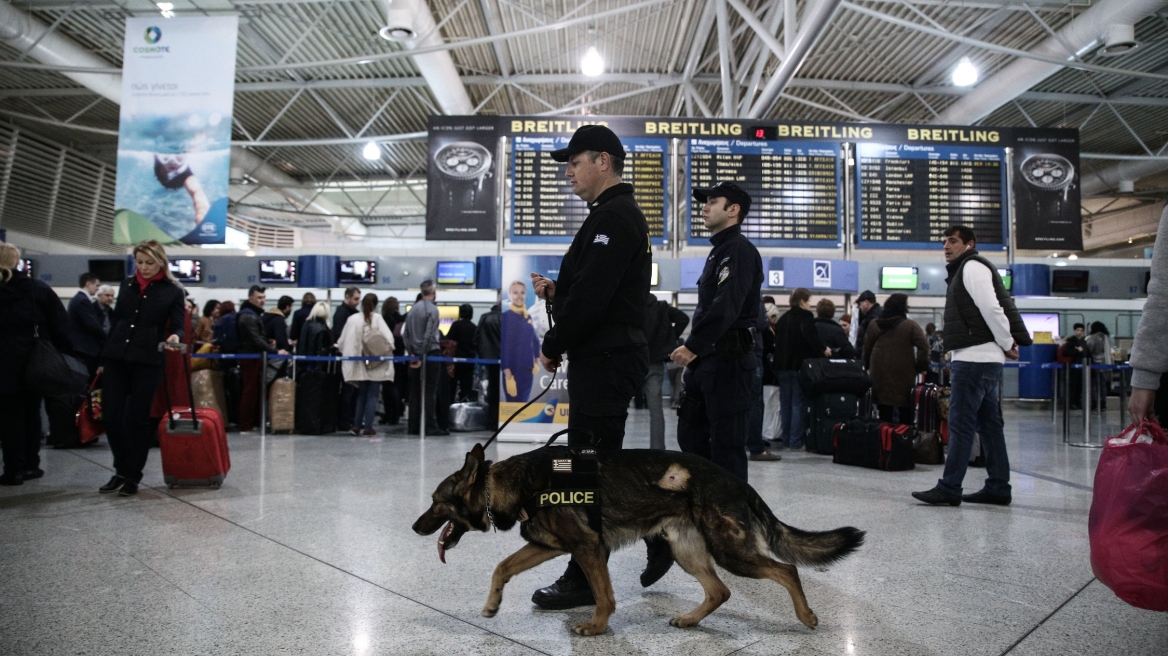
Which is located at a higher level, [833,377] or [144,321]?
[144,321]

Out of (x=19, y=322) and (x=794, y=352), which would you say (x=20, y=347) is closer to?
(x=19, y=322)

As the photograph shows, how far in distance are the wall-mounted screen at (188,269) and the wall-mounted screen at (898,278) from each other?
12.6m

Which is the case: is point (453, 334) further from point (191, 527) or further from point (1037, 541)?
point (1037, 541)

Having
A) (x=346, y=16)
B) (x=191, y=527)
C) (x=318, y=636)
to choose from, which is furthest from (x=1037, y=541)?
(x=346, y=16)

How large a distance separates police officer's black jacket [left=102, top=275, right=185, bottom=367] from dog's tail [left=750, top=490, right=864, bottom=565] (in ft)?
13.8

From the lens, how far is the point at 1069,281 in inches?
540

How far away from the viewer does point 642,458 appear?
2477mm

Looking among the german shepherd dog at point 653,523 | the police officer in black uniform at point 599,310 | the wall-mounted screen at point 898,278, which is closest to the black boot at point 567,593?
the police officer in black uniform at point 599,310

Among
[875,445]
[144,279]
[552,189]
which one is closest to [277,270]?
[552,189]

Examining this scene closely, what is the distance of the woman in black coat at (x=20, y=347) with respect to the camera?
490cm

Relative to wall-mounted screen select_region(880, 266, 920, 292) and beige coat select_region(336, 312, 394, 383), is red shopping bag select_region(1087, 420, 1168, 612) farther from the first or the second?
wall-mounted screen select_region(880, 266, 920, 292)

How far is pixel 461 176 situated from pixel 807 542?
7.29 metres

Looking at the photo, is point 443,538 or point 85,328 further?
point 85,328

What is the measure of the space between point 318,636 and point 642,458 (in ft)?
4.00
